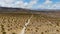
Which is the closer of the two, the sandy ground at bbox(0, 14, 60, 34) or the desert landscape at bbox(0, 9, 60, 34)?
the sandy ground at bbox(0, 14, 60, 34)

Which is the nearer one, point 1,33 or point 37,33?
point 1,33

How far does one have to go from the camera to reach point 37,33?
25.2 meters

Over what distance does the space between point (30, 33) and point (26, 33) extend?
0.66 metres

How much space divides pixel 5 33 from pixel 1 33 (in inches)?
35.0

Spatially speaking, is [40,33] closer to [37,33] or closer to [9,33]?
[37,33]

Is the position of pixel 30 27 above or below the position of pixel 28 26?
above

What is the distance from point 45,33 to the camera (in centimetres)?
2530

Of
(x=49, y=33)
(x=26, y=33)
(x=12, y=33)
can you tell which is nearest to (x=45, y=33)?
(x=49, y=33)

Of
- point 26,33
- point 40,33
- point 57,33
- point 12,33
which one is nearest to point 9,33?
point 12,33

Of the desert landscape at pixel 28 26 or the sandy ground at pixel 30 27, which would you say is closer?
the sandy ground at pixel 30 27

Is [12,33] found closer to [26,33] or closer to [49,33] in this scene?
Result: [26,33]

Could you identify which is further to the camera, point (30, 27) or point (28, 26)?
point (28, 26)

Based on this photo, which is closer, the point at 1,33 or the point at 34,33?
the point at 1,33

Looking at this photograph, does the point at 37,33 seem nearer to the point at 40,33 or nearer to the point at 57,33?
the point at 40,33
